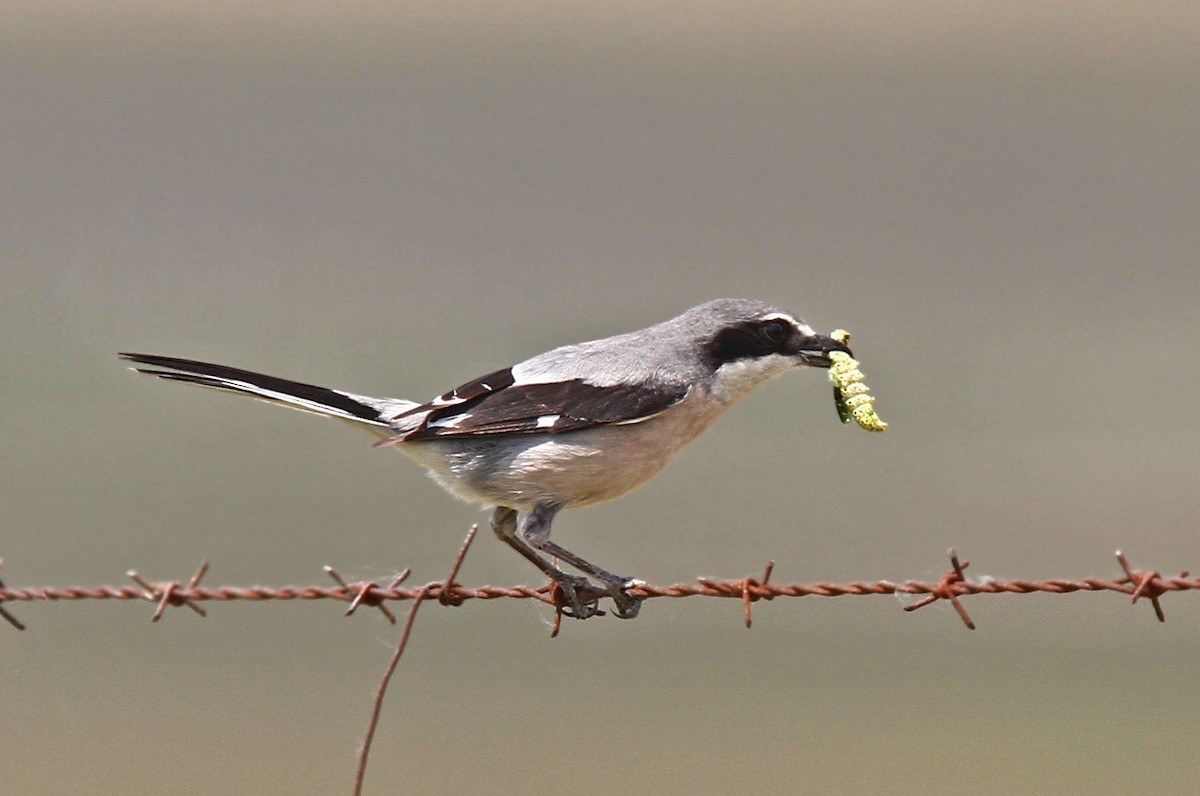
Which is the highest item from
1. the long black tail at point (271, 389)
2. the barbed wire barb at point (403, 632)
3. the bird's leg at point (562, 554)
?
the long black tail at point (271, 389)

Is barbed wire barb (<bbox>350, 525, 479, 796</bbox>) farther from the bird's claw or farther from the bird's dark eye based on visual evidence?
the bird's dark eye

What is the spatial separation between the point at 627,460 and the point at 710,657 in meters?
12.6

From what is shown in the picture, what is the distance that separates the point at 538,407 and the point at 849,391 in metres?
1.15

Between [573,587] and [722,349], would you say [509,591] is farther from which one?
[722,349]

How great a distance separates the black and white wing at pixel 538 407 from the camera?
5121 mm

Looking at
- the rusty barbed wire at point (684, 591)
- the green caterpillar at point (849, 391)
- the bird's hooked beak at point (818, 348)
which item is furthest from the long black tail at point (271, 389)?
the green caterpillar at point (849, 391)

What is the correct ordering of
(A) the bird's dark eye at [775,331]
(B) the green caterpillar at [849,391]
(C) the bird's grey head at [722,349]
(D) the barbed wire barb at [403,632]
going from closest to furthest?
(D) the barbed wire barb at [403,632] < (B) the green caterpillar at [849,391] < (C) the bird's grey head at [722,349] < (A) the bird's dark eye at [775,331]

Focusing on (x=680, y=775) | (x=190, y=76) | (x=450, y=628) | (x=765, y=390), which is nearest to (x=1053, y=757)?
(x=680, y=775)

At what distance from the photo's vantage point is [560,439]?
5129mm

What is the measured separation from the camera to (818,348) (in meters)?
5.52

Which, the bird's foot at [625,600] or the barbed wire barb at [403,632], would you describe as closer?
the barbed wire barb at [403,632]

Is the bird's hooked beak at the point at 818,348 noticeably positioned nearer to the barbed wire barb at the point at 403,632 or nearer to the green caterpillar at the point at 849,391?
the green caterpillar at the point at 849,391

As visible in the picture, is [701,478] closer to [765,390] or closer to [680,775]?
[765,390]

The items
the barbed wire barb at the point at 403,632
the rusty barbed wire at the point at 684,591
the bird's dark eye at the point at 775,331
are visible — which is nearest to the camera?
the rusty barbed wire at the point at 684,591
